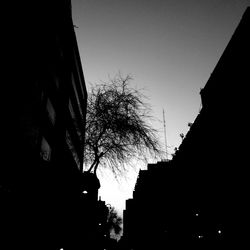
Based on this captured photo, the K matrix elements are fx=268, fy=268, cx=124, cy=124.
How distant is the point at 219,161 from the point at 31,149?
27427mm

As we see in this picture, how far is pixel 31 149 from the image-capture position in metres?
16.5

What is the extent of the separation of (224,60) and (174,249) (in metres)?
43.3

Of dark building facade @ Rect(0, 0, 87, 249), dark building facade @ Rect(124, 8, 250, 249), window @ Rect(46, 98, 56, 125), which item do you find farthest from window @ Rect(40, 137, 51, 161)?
dark building facade @ Rect(124, 8, 250, 249)

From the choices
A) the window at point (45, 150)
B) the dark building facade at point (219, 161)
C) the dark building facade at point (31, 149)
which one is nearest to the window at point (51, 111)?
the dark building facade at point (31, 149)

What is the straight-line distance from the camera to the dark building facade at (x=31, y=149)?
A: 1209 centimetres

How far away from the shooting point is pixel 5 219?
11766mm

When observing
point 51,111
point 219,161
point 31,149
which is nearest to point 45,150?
point 51,111

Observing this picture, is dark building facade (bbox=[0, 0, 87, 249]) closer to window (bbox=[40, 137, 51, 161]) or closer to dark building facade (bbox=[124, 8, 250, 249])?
window (bbox=[40, 137, 51, 161])

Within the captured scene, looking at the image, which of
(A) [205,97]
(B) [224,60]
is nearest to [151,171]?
(A) [205,97]

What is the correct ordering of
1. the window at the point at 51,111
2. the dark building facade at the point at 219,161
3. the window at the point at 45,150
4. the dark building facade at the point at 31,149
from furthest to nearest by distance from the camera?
the dark building facade at the point at 219,161 → the window at the point at 51,111 → the window at the point at 45,150 → the dark building facade at the point at 31,149

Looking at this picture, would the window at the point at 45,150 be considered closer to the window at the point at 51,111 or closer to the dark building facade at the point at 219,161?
the window at the point at 51,111

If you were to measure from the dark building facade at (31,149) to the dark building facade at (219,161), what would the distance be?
18.3m

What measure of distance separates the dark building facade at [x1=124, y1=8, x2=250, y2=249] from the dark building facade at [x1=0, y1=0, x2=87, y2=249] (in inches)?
719

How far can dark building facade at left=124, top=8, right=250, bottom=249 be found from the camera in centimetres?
2953
